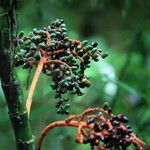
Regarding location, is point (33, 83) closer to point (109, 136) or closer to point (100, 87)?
point (109, 136)

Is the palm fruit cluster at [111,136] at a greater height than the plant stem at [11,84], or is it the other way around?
the plant stem at [11,84]

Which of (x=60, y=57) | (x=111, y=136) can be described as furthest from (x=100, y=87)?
(x=111, y=136)

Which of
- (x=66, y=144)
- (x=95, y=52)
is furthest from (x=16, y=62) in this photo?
(x=66, y=144)

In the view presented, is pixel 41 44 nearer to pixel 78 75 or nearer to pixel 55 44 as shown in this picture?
pixel 55 44

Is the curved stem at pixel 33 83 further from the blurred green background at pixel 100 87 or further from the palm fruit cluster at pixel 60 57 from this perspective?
the blurred green background at pixel 100 87

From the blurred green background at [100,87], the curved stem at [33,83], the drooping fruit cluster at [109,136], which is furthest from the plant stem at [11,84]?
the blurred green background at [100,87]

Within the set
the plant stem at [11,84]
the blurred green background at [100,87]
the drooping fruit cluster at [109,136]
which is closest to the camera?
the drooping fruit cluster at [109,136]

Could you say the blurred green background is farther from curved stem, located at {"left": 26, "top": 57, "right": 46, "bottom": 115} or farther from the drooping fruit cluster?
the drooping fruit cluster
